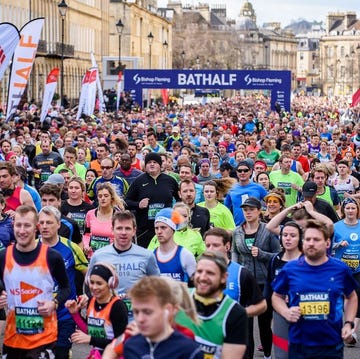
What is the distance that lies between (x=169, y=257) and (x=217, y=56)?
15452 centimetres

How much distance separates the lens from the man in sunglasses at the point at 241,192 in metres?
14.6

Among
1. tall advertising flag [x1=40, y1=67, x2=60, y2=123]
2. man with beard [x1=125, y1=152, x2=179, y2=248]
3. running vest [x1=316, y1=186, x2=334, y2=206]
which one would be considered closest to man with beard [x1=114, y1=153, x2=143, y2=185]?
man with beard [x1=125, y1=152, x2=179, y2=248]

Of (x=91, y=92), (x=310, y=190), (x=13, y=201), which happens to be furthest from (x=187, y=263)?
(x=91, y=92)

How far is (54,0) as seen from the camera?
75.9m

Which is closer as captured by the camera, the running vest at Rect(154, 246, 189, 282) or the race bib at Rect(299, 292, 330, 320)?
the race bib at Rect(299, 292, 330, 320)

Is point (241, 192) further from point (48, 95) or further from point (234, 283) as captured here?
point (48, 95)

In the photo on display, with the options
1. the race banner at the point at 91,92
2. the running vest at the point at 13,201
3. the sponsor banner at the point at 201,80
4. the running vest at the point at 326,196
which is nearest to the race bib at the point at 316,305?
the running vest at the point at 13,201

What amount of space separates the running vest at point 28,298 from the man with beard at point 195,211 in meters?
3.75

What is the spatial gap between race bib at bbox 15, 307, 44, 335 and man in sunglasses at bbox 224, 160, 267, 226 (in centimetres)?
582

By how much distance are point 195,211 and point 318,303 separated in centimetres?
448

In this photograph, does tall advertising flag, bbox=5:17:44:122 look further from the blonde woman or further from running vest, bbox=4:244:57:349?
running vest, bbox=4:244:57:349

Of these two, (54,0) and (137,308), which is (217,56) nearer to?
(54,0)

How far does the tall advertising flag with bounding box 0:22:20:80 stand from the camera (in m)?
19.0

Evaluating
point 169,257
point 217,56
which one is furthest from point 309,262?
point 217,56
